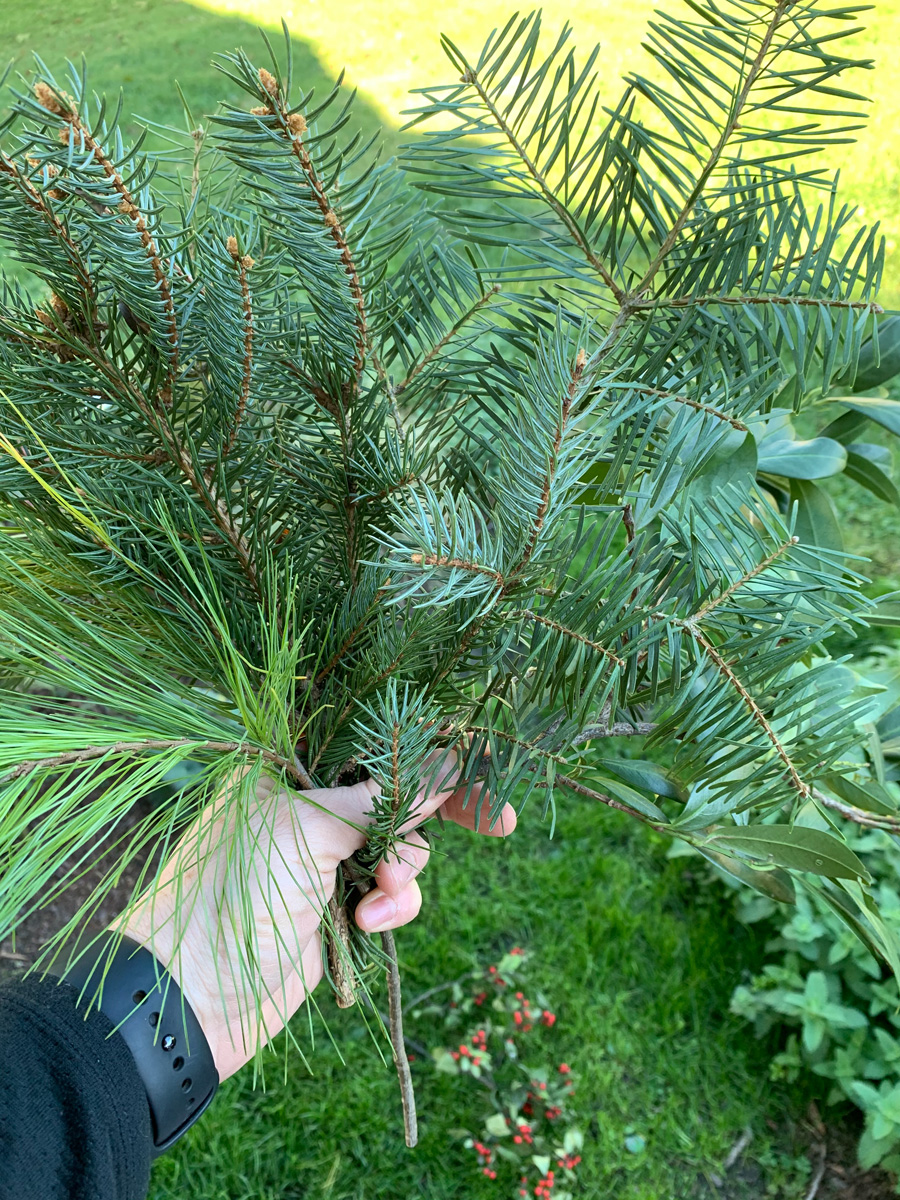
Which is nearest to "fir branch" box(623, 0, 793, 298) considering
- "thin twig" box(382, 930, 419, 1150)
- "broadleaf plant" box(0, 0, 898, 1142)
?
"broadleaf plant" box(0, 0, 898, 1142)

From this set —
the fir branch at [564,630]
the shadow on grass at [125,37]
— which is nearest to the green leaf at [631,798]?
the fir branch at [564,630]

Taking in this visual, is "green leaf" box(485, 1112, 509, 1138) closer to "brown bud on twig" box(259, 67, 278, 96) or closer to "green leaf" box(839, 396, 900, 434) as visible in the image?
"green leaf" box(839, 396, 900, 434)

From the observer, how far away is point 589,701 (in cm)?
40

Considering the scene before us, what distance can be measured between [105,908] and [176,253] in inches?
48.2

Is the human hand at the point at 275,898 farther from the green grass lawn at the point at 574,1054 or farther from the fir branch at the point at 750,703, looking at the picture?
the green grass lawn at the point at 574,1054

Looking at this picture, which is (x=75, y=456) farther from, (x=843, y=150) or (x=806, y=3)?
(x=843, y=150)

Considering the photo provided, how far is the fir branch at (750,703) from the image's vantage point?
371 mm

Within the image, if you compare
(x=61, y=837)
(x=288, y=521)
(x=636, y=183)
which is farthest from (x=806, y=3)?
(x=61, y=837)

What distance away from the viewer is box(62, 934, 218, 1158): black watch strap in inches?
20.6

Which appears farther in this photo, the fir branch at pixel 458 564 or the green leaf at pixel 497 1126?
the green leaf at pixel 497 1126

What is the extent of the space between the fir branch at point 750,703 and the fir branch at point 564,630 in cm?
3

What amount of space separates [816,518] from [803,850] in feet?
0.92

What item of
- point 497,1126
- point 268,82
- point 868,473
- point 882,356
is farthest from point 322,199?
point 497,1126

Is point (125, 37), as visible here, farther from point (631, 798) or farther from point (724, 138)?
point (631, 798)
